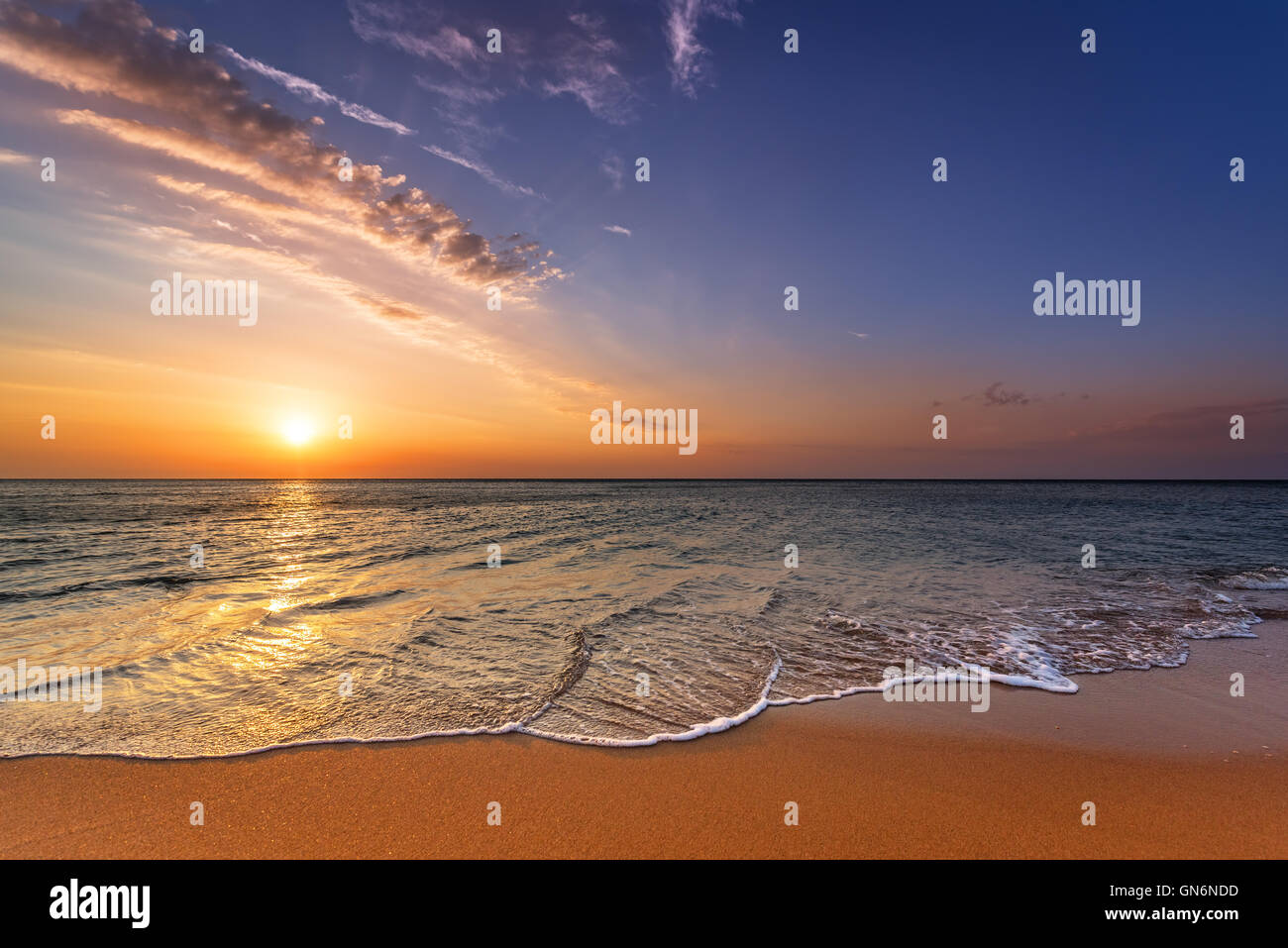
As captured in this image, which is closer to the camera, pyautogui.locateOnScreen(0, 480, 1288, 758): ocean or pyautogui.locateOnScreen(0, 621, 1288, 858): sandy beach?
pyautogui.locateOnScreen(0, 621, 1288, 858): sandy beach

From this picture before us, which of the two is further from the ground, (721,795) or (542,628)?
(721,795)

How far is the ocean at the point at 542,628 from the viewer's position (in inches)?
235

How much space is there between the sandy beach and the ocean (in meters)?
0.54

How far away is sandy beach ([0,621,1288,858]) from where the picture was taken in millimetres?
3816

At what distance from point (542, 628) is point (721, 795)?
5.90 m

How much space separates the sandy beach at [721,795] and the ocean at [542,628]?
54 cm

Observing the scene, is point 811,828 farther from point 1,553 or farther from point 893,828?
point 1,553

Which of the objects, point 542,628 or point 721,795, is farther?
point 542,628

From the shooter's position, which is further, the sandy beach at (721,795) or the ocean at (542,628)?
the ocean at (542,628)

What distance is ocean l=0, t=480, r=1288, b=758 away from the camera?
235 inches

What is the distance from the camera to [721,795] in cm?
441

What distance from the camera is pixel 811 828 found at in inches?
156

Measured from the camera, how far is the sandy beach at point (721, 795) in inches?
150
